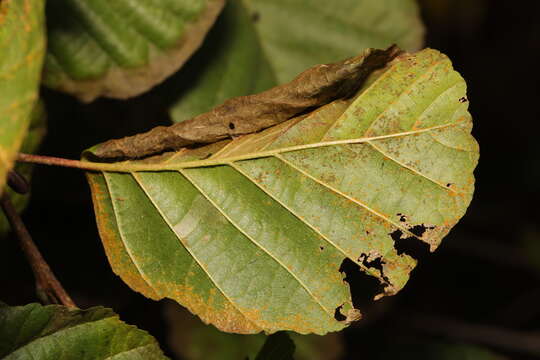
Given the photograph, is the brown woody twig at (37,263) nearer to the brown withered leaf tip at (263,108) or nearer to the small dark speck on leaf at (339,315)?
the brown withered leaf tip at (263,108)

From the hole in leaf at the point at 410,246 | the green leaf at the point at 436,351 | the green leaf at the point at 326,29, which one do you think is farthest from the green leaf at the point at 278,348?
the green leaf at the point at 436,351

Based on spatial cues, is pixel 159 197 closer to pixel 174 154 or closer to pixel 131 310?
pixel 174 154

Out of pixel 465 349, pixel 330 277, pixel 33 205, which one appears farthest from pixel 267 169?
pixel 465 349

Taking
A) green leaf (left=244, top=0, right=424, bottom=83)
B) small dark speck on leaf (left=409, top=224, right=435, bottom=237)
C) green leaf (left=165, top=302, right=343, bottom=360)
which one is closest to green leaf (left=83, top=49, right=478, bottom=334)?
small dark speck on leaf (left=409, top=224, right=435, bottom=237)

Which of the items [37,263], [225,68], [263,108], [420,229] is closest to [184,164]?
[263,108]

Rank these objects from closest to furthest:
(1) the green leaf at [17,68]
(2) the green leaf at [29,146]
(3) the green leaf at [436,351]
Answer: (1) the green leaf at [17,68]
(2) the green leaf at [29,146]
(3) the green leaf at [436,351]

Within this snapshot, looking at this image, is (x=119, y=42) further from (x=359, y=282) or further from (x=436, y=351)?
(x=436, y=351)
